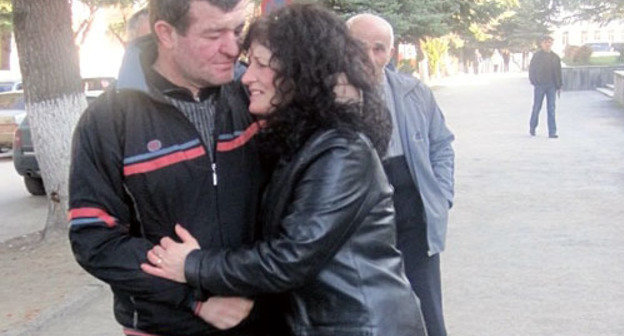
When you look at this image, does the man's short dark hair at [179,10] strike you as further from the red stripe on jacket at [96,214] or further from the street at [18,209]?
the street at [18,209]

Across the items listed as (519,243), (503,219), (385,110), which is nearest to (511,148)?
(503,219)

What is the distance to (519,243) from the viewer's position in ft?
27.2

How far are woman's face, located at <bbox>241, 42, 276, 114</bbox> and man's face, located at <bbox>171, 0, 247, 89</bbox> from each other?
77 millimetres

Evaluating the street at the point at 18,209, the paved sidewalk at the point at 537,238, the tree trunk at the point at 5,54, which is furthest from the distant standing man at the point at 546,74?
the tree trunk at the point at 5,54

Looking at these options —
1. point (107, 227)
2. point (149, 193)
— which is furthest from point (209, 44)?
point (107, 227)

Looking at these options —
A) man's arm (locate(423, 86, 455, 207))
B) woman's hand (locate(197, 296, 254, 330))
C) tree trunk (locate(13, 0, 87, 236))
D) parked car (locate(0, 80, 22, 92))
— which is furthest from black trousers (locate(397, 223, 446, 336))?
parked car (locate(0, 80, 22, 92))

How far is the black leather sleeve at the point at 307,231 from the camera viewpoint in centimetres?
201

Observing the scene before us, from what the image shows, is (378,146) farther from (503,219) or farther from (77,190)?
(503,219)

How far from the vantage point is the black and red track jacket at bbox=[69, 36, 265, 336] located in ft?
6.97

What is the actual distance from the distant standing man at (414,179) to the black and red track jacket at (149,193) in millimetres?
1690

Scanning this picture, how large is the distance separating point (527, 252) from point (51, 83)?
16.1ft

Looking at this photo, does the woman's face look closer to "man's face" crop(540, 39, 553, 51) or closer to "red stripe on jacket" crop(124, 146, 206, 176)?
"red stripe on jacket" crop(124, 146, 206, 176)

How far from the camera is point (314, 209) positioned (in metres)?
2.02

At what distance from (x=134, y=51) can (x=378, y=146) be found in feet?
2.19
